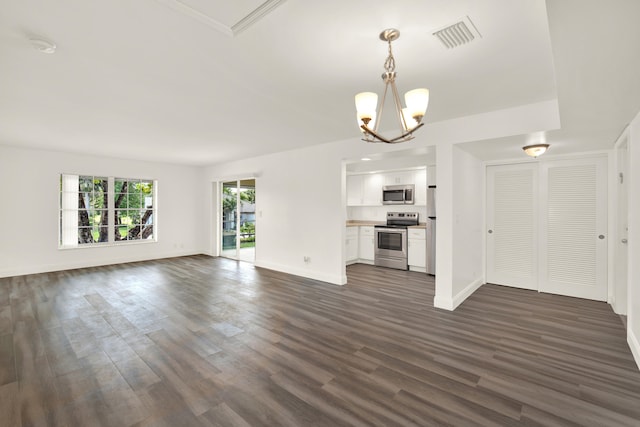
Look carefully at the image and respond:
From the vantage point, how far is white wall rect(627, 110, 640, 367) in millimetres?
2557

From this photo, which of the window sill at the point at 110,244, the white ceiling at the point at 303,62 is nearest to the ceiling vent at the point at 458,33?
the white ceiling at the point at 303,62

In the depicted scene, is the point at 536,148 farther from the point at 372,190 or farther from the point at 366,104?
the point at 372,190

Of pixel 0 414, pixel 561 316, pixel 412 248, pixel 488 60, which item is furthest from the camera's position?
pixel 412 248

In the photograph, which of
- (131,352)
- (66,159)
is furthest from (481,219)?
(66,159)

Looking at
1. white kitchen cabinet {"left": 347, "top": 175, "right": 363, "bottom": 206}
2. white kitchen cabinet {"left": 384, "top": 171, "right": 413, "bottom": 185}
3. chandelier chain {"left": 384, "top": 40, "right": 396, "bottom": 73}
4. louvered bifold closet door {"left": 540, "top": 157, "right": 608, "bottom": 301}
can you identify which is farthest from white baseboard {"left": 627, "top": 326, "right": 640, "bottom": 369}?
white kitchen cabinet {"left": 347, "top": 175, "right": 363, "bottom": 206}

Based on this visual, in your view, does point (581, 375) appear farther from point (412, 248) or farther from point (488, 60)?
point (412, 248)

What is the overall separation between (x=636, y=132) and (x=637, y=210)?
0.71 metres

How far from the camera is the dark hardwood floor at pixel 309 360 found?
1914 mm

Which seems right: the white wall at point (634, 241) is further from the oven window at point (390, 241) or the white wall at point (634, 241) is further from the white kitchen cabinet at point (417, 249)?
the oven window at point (390, 241)

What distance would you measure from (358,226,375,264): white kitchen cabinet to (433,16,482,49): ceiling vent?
505cm

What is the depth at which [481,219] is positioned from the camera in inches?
198

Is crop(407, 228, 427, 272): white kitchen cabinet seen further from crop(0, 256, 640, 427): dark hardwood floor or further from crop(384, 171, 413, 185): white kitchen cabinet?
crop(0, 256, 640, 427): dark hardwood floor

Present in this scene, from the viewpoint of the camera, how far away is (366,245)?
6996mm

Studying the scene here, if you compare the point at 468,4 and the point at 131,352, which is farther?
the point at 131,352
